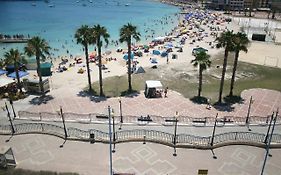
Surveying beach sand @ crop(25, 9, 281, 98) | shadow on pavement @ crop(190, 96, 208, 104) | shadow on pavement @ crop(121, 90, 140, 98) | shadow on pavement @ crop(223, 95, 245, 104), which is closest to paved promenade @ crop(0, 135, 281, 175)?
shadow on pavement @ crop(190, 96, 208, 104)

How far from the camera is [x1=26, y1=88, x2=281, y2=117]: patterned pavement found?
34994mm

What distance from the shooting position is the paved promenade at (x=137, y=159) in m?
22.4

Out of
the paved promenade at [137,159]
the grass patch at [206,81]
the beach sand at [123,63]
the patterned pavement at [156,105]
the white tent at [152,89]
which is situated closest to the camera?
the paved promenade at [137,159]

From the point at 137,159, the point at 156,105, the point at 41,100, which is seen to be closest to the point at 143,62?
the point at 156,105

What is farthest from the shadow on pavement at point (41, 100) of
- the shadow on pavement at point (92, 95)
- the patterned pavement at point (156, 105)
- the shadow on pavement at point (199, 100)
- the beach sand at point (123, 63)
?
the shadow on pavement at point (199, 100)

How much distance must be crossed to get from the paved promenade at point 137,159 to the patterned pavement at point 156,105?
9.73 metres

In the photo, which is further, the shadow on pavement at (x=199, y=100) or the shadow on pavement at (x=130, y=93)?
the shadow on pavement at (x=130, y=93)

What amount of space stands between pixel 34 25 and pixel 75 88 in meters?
95.8

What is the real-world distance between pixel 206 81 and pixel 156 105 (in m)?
14.7

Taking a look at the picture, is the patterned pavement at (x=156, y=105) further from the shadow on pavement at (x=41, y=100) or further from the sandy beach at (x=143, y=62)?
the sandy beach at (x=143, y=62)

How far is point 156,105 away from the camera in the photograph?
121 ft

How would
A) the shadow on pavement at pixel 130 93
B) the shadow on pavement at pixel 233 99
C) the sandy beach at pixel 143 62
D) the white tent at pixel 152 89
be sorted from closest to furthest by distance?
the shadow on pavement at pixel 233 99 → the white tent at pixel 152 89 → the shadow on pavement at pixel 130 93 → the sandy beach at pixel 143 62

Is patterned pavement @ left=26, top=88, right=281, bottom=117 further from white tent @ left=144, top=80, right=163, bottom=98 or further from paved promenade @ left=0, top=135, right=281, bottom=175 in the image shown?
paved promenade @ left=0, top=135, right=281, bottom=175

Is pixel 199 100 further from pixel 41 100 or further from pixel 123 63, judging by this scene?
pixel 123 63
